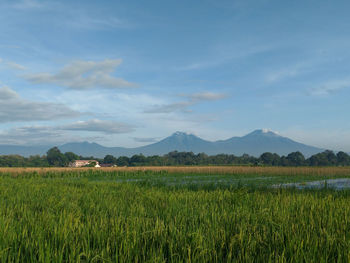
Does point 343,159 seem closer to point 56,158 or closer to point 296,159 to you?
point 296,159

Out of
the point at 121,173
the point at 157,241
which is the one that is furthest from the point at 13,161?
the point at 157,241

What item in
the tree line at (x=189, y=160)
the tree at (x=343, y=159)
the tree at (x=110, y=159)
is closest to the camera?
the tree line at (x=189, y=160)

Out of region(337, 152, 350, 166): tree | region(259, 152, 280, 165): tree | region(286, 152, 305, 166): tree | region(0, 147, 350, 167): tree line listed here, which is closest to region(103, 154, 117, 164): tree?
region(0, 147, 350, 167): tree line

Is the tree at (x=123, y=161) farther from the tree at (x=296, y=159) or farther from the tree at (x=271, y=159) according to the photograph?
the tree at (x=296, y=159)

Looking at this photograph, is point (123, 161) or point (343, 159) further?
point (123, 161)

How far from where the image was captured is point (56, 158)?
5699 inches

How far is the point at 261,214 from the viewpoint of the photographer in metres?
6.12

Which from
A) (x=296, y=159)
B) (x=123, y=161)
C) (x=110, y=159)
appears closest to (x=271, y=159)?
(x=296, y=159)

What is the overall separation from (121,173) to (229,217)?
41.4 m

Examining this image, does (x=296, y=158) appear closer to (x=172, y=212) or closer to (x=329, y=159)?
(x=329, y=159)

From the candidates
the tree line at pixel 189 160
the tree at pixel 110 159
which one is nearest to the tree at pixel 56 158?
the tree line at pixel 189 160

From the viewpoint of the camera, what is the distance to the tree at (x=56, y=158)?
471 ft

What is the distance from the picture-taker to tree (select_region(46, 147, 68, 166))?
144m

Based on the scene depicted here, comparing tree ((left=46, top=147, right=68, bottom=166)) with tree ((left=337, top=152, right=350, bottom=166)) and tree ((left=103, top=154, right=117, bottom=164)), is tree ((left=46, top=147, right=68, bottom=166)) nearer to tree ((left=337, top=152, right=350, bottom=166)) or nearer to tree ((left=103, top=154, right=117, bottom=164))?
tree ((left=103, top=154, right=117, bottom=164))
